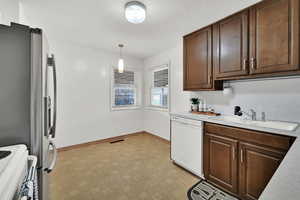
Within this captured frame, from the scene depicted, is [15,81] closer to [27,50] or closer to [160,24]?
[27,50]

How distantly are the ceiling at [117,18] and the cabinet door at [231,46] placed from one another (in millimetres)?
161

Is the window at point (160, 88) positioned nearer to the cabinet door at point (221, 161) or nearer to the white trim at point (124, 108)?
the white trim at point (124, 108)

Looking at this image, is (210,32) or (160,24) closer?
(210,32)

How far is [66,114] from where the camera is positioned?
10.4ft

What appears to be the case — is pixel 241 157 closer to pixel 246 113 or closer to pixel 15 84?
pixel 246 113

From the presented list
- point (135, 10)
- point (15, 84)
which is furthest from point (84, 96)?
point (15, 84)

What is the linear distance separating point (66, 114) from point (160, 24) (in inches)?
110

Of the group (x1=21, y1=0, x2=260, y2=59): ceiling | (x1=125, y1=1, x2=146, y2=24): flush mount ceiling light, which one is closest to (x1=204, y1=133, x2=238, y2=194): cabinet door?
(x1=21, y1=0, x2=260, y2=59): ceiling

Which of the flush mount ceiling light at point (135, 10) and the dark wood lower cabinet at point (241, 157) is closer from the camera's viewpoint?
the dark wood lower cabinet at point (241, 157)

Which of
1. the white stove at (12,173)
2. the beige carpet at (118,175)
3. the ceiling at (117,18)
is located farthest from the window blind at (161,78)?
the white stove at (12,173)

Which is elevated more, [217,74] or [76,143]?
[217,74]

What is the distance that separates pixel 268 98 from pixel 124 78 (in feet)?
11.2

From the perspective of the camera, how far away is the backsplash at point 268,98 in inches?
66.9

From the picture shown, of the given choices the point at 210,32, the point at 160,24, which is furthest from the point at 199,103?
the point at 160,24
